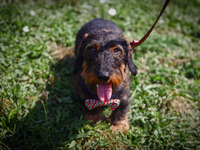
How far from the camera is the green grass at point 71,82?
3.19 metres

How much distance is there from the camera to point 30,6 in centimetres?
615

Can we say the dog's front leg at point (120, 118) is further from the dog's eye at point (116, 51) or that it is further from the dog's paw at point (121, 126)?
the dog's eye at point (116, 51)

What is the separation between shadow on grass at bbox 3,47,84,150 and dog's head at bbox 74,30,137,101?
889mm

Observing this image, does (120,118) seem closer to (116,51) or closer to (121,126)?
(121,126)

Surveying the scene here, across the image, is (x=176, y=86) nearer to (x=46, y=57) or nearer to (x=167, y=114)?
(x=167, y=114)

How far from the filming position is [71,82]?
14.2ft

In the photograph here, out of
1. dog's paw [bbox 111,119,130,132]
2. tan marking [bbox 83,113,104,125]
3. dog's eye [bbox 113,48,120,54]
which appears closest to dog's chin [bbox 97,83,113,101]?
dog's eye [bbox 113,48,120,54]

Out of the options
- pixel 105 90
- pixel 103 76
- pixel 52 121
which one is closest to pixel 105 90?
pixel 105 90

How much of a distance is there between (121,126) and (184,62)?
314 cm

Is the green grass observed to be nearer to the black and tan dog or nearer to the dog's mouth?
the black and tan dog

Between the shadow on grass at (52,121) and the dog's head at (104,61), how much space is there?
889 mm

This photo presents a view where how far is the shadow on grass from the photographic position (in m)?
3.03

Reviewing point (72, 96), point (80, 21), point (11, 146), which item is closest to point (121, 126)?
point (72, 96)

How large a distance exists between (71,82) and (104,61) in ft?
6.33
